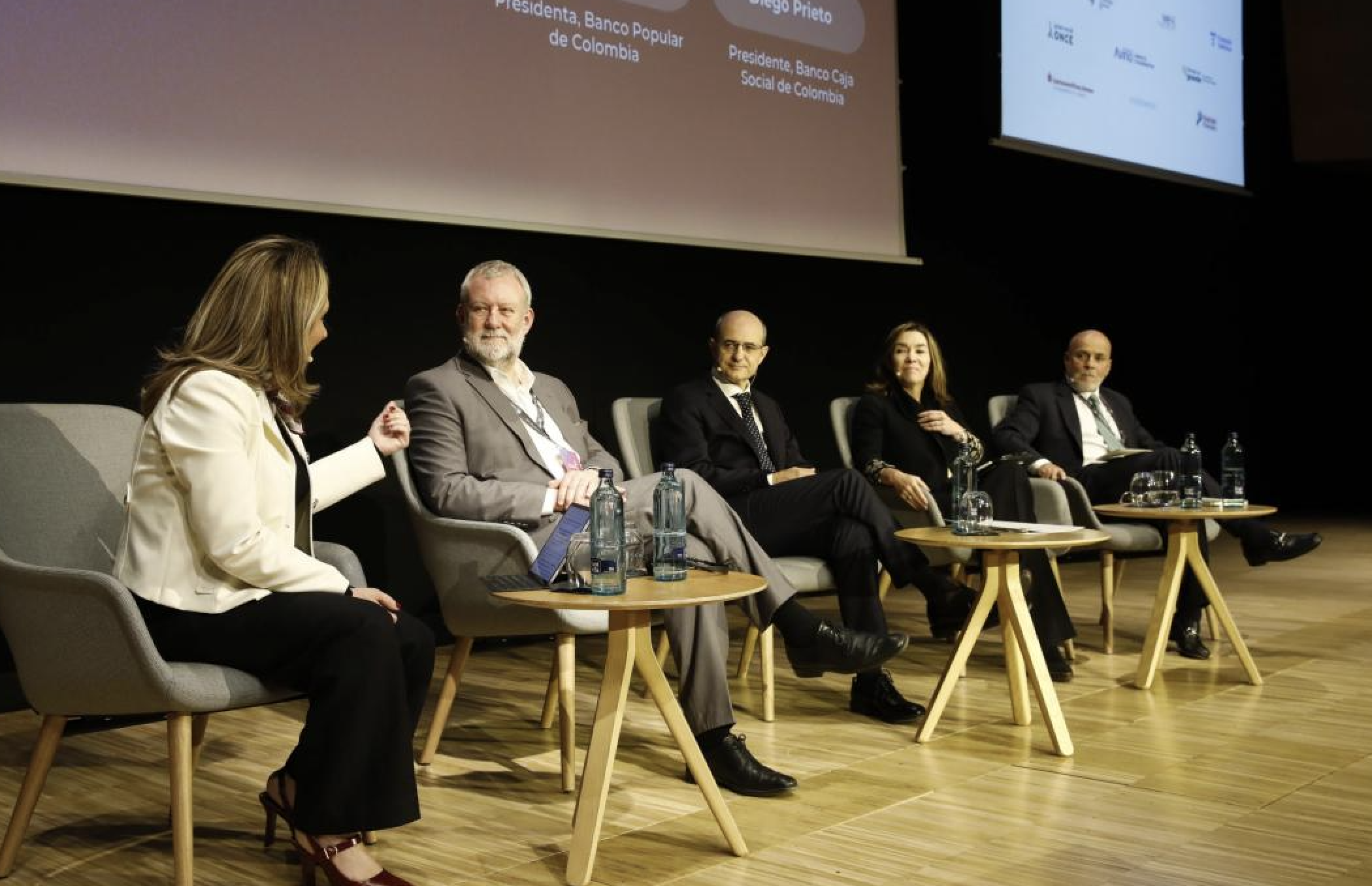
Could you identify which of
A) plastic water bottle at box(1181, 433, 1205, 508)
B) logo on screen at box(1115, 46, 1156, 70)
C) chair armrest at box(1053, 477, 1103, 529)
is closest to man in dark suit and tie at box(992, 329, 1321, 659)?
chair armrest at box(1053, 477, 1103, 529)

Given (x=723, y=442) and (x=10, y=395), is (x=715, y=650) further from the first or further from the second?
(x=10, y=395)

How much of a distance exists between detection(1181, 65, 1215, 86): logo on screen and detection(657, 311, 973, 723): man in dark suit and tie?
15.0 feet

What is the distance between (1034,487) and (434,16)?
2.52m

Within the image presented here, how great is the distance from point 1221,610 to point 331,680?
295 centimetres

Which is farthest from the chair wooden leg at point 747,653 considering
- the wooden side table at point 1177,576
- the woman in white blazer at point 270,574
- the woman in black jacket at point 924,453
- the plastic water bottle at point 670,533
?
the woman in white blazer at point 270,574

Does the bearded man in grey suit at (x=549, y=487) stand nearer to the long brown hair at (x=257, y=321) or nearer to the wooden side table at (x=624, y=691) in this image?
the wooden side table at (x=624, y=691)

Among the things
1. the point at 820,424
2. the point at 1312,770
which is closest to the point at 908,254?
the point at 820,424

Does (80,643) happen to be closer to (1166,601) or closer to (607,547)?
(607,547)

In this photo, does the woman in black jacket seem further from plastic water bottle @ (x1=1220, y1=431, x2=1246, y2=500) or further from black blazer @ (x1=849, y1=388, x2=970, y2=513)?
plastic water bottle @ (x1=1220, y1=431, x2=1246, y2=500)

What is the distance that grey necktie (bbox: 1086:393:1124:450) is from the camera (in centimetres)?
552

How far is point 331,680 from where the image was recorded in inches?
91.7

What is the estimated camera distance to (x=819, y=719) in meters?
3.76

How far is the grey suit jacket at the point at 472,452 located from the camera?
11.0 feet

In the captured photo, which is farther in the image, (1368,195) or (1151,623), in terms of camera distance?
(1368,195)
